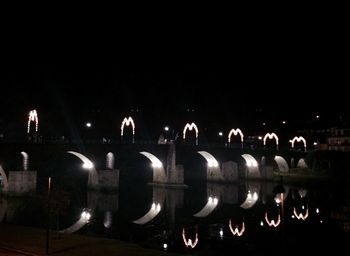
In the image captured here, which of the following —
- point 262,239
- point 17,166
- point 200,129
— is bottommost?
point 262,239

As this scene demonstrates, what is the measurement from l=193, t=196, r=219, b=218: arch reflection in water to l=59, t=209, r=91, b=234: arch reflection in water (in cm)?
1041

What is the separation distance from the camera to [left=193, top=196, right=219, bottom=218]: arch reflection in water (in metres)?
41.8

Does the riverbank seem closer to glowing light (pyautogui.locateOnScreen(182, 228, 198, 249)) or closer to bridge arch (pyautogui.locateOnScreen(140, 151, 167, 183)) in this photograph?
glowing light (pyautogui.locateOnScreen(182, 228, 198, 249))

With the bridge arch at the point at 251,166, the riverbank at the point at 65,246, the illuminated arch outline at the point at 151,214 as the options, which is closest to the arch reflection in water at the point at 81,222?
the illuminated arch outline at the point at 151,214

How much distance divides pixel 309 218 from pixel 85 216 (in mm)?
20706

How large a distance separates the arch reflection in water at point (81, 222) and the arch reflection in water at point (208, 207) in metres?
10.4

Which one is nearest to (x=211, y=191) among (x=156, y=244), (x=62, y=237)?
(x=156, y=244)

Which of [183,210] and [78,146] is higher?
[78,146]

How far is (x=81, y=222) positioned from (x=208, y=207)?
628 inches

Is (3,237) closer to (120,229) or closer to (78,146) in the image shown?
(120,229)

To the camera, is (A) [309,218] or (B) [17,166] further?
(B) [17,166]

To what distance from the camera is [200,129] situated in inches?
3969

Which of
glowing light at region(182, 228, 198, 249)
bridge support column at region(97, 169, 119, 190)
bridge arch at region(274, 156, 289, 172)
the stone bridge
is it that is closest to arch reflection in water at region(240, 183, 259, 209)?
the stone bridge

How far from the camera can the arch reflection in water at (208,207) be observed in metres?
41.8
